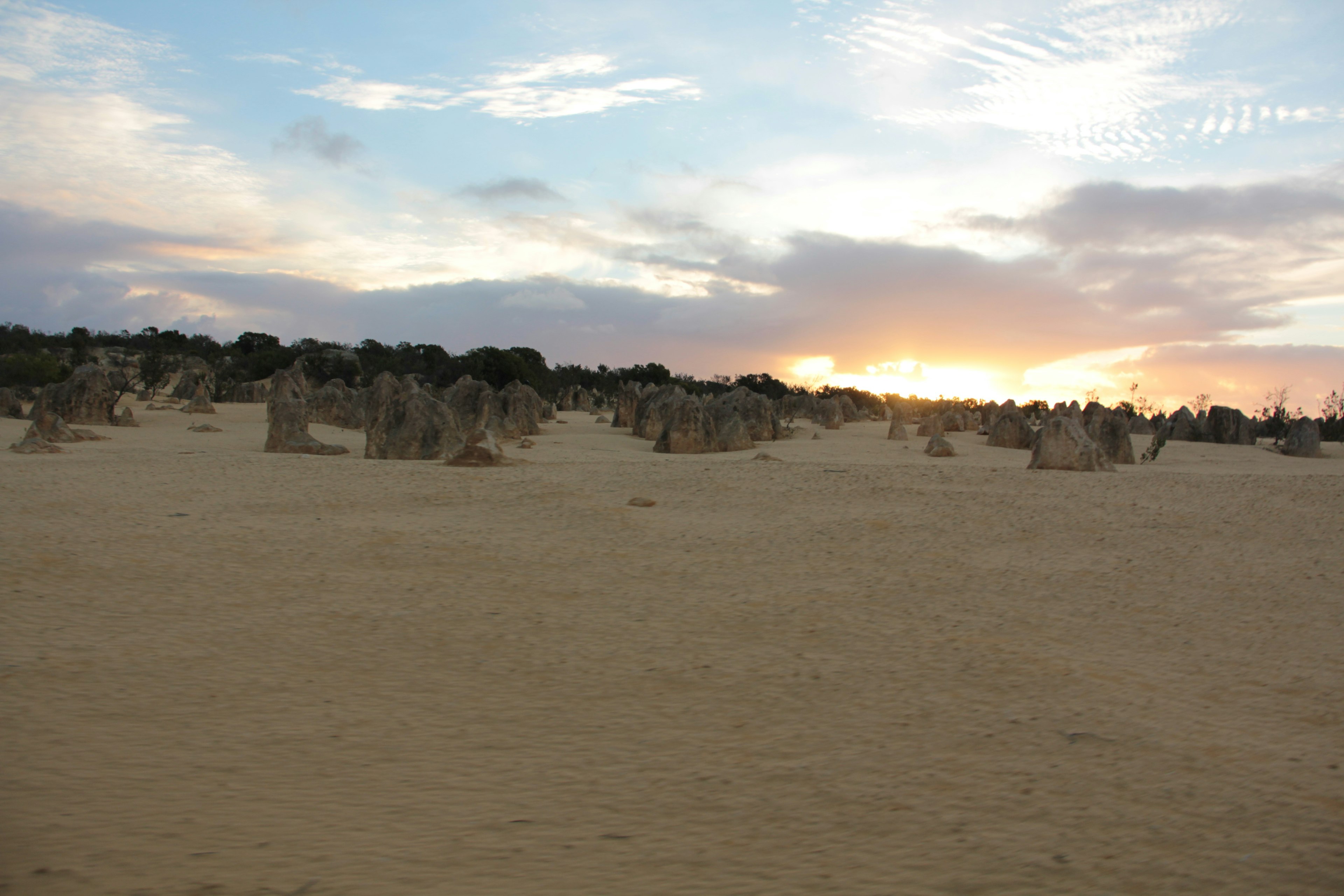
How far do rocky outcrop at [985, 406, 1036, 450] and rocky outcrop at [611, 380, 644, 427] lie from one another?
1014 centimetres

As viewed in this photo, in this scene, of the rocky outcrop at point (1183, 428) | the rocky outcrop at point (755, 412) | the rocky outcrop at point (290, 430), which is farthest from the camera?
the rocky outcrop at point (1183, 428)

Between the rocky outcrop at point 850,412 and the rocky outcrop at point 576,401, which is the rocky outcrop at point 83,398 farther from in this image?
the rocky outcrop at point 850,412

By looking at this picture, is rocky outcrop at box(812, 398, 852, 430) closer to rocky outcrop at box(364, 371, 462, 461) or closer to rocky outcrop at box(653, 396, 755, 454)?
rocky outcrop at box(653, 396, 755, 454)

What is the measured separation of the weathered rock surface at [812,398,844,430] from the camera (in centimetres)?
3027

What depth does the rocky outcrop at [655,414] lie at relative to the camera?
2114cm

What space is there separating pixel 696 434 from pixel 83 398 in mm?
14804

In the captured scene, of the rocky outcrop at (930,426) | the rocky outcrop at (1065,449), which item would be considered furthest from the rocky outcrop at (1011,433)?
the rocky outcrop at (1065,449)

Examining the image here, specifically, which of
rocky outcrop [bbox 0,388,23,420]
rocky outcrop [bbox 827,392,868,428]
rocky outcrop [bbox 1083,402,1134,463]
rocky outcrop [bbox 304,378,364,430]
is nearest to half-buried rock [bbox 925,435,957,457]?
rocky outcrop [bbox 1083,402,1134,463]

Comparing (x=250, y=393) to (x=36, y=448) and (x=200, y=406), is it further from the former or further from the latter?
(x=36, y=448)

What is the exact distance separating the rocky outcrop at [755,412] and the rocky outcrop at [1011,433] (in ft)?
17.3

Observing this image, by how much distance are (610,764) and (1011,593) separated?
3828 mm

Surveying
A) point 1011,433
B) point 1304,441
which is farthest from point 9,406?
point 1304,441

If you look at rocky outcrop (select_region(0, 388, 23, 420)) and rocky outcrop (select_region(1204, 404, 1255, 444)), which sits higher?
rocky outcrop (select_region(1204, 404, 1255, 444))

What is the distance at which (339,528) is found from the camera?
7.56m
